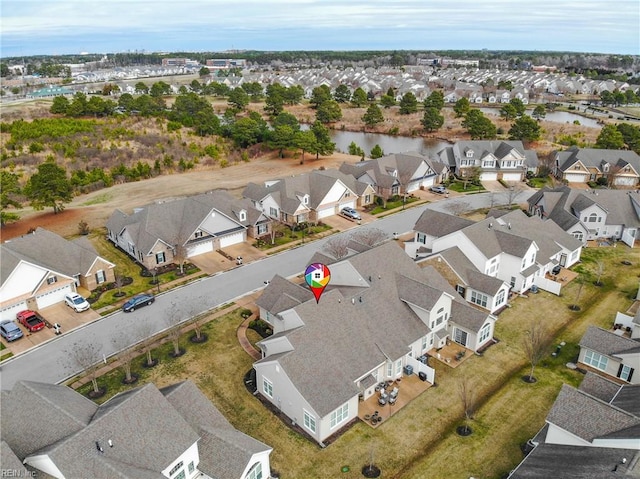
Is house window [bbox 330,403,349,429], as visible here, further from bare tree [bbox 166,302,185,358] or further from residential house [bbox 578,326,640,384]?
residential house [bbox 578,326,640,384]

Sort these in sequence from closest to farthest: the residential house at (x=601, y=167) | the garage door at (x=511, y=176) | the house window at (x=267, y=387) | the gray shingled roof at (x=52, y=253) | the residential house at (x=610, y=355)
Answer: the house window at (x=267, y=387) < the residential house at (x=610, y=355) < the gray shingled roof at (x=52, y=253) < the residential house at (x=601, y=167) < the garage door at (x=511, y=176)

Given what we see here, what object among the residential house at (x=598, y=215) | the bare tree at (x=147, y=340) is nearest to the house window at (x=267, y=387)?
the bare tree at (x=147, y=340)

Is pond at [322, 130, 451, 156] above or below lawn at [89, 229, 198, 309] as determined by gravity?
above

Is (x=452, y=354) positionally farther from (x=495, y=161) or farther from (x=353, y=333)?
(x=495, y=161)

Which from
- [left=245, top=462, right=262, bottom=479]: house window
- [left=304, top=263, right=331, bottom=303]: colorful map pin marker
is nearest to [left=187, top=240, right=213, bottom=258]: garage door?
[left=304, top=263, right=331, bottom=303]: colorful map pin marker

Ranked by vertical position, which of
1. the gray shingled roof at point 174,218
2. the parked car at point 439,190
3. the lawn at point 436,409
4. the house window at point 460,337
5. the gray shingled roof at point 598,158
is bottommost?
the lawn at point 436,409

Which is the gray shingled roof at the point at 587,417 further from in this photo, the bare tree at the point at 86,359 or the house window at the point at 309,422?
the bare tree at the point at 86,359

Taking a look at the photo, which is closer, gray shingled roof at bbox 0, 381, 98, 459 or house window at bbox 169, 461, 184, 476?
gray shingled roof at bbox 0, 381, 98, 459
